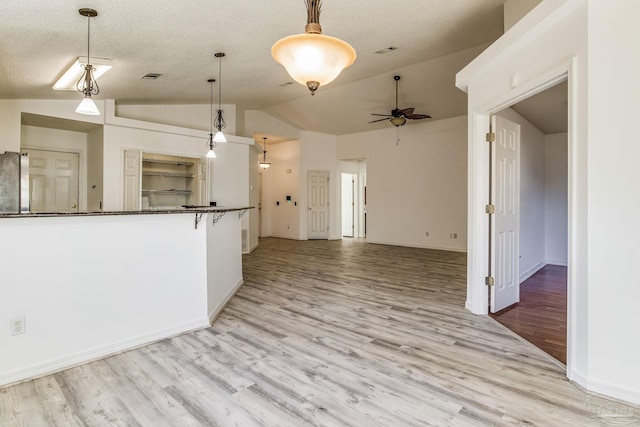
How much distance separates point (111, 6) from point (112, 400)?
3238mm

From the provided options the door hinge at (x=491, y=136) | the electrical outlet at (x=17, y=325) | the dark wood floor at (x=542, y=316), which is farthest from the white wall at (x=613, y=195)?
the electrical outlet at (x=17, y=325)

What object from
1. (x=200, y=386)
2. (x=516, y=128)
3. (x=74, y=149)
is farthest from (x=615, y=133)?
(x=74, y=149)

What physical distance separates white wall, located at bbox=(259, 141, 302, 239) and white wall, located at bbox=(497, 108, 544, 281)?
19.9 feet

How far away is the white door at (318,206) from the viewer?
33.3ft

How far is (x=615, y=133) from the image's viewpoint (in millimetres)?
2041

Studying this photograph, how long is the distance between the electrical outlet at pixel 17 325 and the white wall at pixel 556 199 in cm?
788

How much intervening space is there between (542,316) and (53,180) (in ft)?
25.7

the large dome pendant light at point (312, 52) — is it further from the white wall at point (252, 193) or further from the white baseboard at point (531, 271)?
the white wall at point (252, 193)

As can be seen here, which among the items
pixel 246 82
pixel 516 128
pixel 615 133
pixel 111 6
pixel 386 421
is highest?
pixel 246 82

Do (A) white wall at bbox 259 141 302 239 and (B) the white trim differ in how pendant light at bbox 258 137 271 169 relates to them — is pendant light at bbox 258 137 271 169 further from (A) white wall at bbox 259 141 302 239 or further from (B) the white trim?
(B) the white trim

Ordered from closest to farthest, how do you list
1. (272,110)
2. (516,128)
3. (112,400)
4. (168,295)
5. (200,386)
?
(112,400) < (200,386) < (168,295) < (516,128) < (272,110)

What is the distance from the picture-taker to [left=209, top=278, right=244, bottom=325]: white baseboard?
11.1ft

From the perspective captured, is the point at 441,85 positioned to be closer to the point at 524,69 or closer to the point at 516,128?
the point at 516,128

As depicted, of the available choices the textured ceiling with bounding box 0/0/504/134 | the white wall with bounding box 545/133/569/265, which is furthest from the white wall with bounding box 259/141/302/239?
the white wall with bounding box 545/133/569/265
